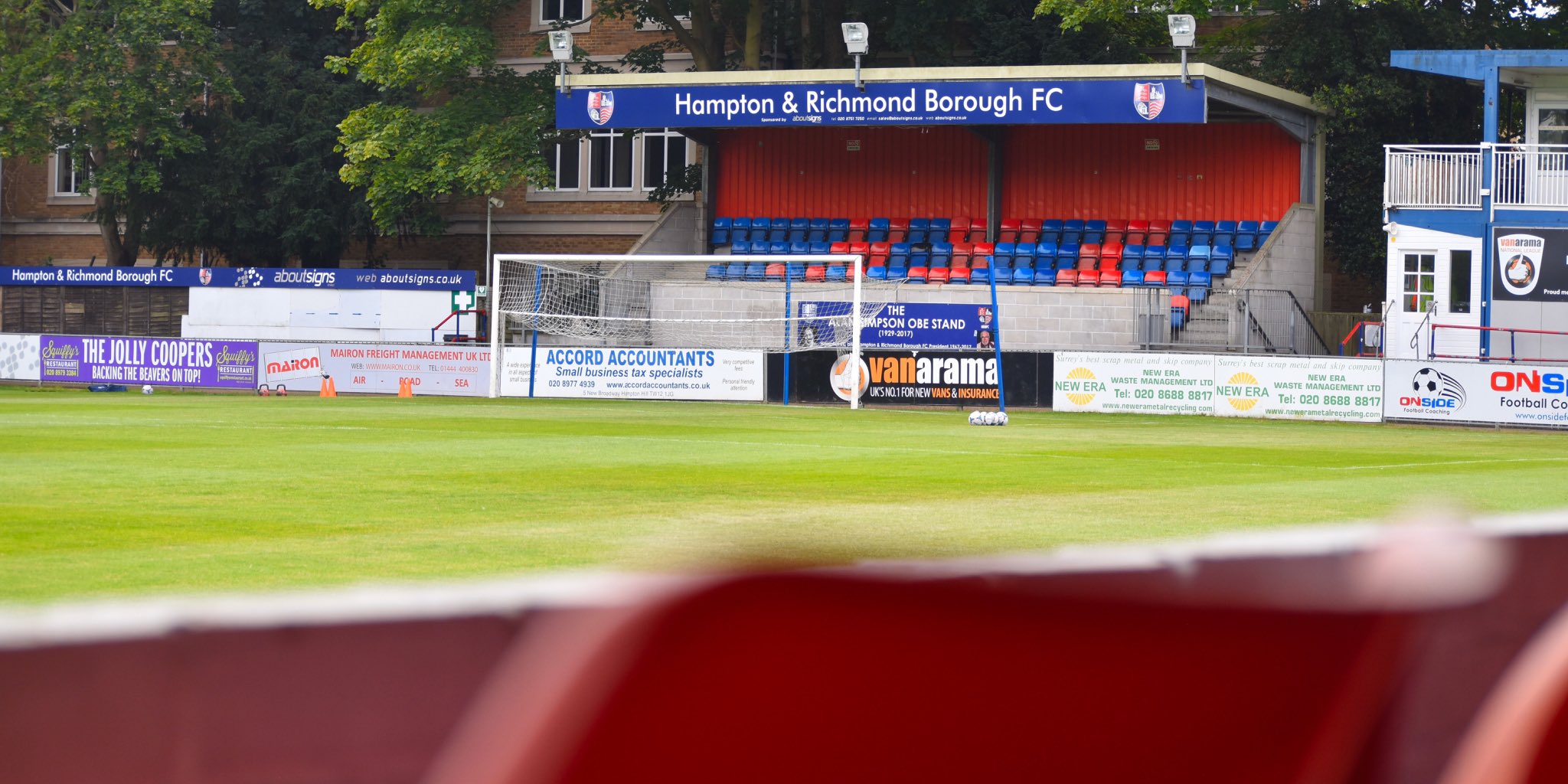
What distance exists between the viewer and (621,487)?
14.1 m

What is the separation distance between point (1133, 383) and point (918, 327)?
532cm

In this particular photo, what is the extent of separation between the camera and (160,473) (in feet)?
48.6

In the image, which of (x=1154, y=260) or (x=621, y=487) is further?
(x=1154, y=260)

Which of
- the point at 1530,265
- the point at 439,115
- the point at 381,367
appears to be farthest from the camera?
the point at 439,115

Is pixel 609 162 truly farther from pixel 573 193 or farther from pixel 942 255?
pixel 942 255

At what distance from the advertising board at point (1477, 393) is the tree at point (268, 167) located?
30439 mm

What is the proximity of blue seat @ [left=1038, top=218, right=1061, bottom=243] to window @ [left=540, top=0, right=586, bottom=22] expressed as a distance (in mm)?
16941

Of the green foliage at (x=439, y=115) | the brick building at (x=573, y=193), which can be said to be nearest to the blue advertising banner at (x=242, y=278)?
the green foliage at (x=439, y=115)

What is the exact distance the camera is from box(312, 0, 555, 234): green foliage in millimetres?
Answer: 42812

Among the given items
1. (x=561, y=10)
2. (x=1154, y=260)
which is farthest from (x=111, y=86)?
(x=1154, y=260)

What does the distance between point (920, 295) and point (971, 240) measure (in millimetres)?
5002

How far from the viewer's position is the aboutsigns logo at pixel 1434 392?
27.6m

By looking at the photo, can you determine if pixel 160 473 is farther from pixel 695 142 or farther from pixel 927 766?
pixel 695 142

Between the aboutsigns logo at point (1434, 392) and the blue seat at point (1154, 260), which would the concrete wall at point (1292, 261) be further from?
the aboutsigns logo at point (1434, 392)
